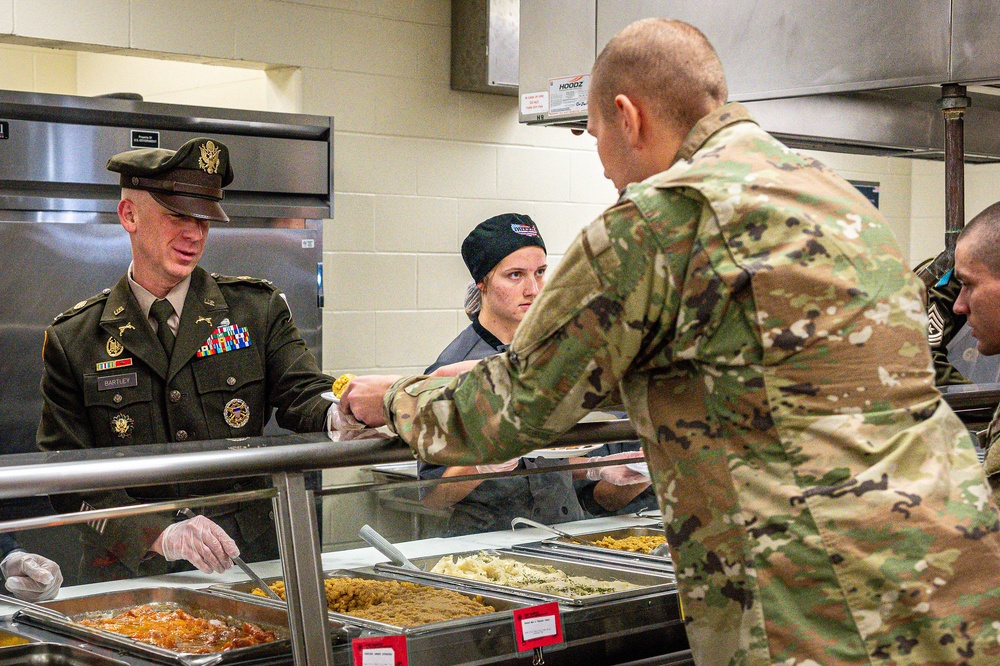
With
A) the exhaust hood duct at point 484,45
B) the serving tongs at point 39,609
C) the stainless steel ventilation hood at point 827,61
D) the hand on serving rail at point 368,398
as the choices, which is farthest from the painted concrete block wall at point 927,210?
the serving tongs at point 39,609

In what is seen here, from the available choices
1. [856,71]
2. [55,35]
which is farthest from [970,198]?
[55,35]

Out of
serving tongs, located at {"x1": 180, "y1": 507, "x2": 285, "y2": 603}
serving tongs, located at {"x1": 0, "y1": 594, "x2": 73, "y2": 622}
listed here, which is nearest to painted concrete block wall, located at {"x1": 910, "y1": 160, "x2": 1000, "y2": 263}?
serving tongs, located at {"x1": 180, "y1": 507, "x2": 285, "y2": 603}

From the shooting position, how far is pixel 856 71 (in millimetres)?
2277

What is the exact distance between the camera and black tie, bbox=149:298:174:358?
8.82 feet

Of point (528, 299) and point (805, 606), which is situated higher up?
point (528, 299)

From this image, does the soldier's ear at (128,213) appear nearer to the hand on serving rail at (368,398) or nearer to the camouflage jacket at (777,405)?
the hand on serving rail at (368,398)

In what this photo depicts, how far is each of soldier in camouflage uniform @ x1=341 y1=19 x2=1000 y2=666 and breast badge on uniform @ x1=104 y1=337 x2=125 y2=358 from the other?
1.44 metres

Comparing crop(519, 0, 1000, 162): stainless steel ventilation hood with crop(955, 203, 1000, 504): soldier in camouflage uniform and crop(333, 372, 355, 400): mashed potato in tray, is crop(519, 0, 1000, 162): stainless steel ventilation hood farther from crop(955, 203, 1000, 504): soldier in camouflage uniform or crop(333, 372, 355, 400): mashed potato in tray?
crop(333, 372, 355, 400): mashed potato in tray

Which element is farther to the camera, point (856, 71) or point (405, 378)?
point (856, 71)

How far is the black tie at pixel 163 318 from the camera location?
269 centimetres

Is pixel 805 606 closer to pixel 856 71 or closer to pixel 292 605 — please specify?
pixel 292 605

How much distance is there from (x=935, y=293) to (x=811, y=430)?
138 centimetres

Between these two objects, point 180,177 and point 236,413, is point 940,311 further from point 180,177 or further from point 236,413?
point 180,177

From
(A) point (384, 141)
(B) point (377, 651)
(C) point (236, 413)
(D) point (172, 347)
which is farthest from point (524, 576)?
(A) point (384, 141)
